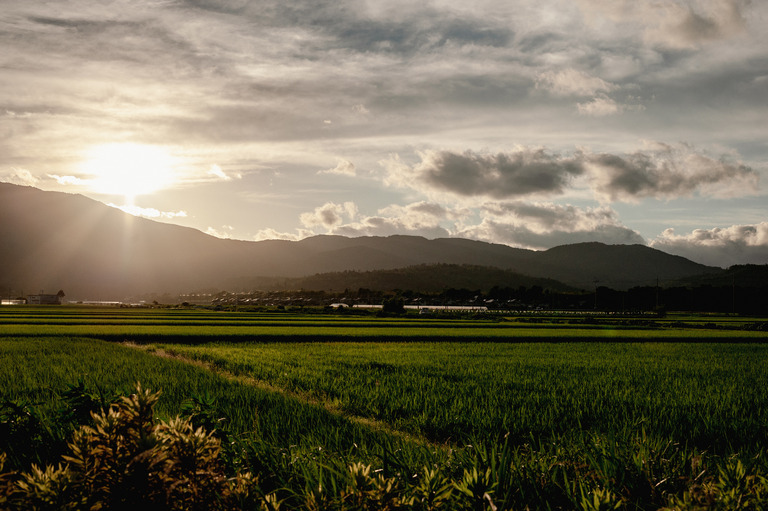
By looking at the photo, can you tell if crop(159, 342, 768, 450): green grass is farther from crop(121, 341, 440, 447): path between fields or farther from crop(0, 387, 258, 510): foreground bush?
crop(0, 387, 258, 510): foreground bush

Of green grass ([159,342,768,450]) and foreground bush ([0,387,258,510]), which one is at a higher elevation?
foreground bush ([0,387,258,510])

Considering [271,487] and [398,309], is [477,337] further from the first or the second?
[398,309]

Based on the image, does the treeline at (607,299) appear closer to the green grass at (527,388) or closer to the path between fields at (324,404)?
the green grass at (527,388)

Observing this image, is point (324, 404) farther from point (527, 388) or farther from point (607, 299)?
point (607, 299)

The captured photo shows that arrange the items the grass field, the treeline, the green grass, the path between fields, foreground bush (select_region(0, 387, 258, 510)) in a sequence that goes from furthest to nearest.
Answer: the treeline, the green grass, the path between fields, the grass field, foreground bush (select_region(0, 387, 258, 510))

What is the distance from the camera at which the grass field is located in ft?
13.8

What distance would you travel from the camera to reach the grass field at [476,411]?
4.21 meters

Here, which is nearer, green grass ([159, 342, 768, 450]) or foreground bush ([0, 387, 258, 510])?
foreground bush ([0, 387, 258, 510])

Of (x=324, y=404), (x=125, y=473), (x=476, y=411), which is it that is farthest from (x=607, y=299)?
(x=125, y=473)

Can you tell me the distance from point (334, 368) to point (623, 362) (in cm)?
1236

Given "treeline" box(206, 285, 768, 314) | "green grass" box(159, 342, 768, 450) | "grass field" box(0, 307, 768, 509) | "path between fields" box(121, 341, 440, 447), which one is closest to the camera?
"grass field" box(0, 307, 768, 509)

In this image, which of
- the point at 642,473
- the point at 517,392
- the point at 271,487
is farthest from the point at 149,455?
the point at 517,392

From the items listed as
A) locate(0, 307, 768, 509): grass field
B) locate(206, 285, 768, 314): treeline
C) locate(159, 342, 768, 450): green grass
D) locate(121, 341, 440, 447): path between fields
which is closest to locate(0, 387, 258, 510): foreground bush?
locate(0, 307, 768, 509): grass field

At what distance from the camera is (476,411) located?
1051 centimetres
